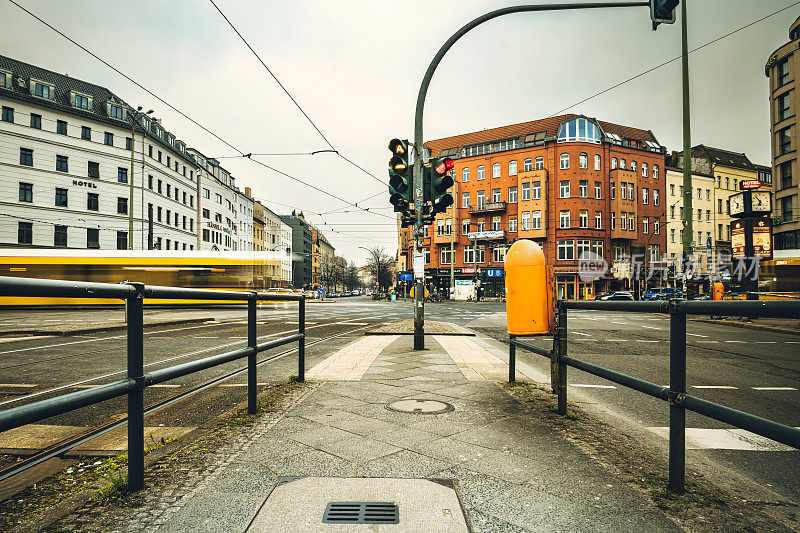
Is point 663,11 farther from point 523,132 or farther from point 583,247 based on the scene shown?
point 523,132

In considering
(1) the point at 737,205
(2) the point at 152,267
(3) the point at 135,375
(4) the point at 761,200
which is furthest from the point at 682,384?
(4) the point at 761,200

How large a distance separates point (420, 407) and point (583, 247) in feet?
168

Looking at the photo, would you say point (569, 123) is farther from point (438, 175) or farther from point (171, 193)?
point (438, 175)

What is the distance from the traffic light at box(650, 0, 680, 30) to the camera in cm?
791

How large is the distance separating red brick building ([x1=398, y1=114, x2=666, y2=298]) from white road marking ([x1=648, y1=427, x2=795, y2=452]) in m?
48.9

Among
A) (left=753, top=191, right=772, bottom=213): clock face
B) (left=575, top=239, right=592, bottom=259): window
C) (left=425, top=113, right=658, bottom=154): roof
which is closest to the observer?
(left=753, top=191, right=772, bottom=213): clock face

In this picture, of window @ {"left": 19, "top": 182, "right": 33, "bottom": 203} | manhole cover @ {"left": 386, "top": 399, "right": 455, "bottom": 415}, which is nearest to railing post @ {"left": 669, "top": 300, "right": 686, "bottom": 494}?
manhole cover @ {"left": 386, "top": 399, "right": 455, "bottom": 415}

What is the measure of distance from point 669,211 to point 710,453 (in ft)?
211

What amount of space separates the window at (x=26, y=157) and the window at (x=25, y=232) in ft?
16.5

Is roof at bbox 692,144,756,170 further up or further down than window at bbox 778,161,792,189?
further up

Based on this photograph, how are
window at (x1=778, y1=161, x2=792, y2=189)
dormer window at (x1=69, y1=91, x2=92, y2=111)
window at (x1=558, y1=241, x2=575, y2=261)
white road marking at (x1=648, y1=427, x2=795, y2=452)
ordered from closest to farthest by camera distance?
white road marking at (x1=648, y1=427, x2=795, y2=452), window at (x1=778, y1=161, x2=792, y2=189), dormer window at (x1=69, y1=91, x2=92, y2=111), window at (x1=558, y1=241, x2=575, y2=261)

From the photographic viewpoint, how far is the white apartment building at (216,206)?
65.1 m

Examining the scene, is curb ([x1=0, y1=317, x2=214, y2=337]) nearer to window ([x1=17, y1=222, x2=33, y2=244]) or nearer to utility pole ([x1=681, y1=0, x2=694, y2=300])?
utility pole ([x1=681, y1=0, x2=694, y2=300])

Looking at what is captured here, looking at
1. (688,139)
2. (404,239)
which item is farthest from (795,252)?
(404,239)
